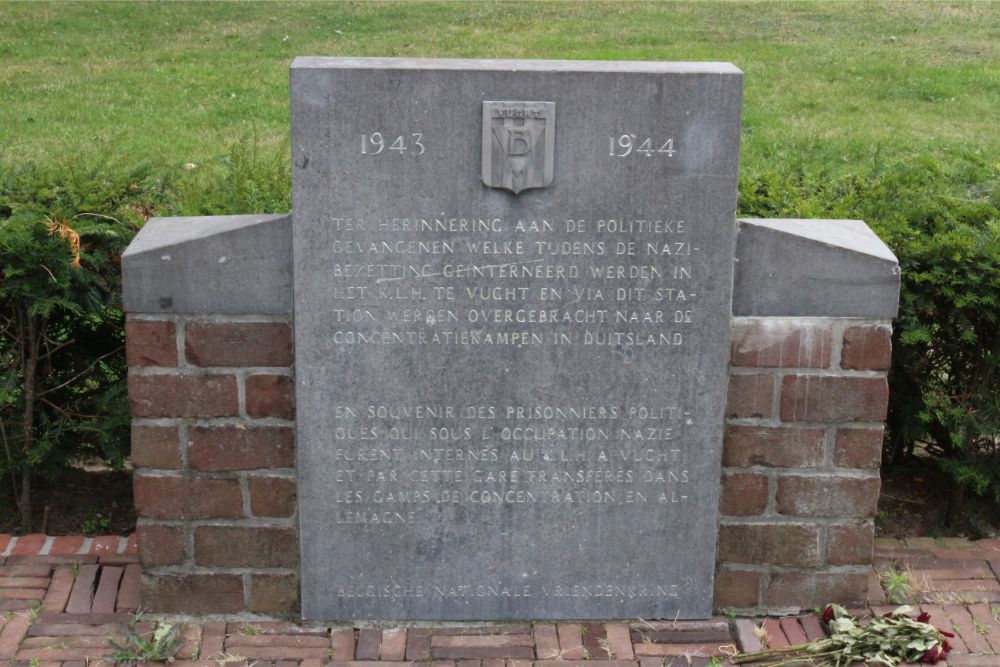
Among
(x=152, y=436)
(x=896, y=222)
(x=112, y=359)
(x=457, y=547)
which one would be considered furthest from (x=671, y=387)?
(x=112, y=359)

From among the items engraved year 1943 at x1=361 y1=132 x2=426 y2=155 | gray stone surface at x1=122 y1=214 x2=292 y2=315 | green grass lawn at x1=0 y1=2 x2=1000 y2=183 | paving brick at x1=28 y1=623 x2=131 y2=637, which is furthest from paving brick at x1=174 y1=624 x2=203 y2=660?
green grass lawn at x1=0 y1=2 x2=1000 y2=183

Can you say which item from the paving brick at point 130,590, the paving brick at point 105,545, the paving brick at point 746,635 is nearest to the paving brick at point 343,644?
the paving brick at point 130,590

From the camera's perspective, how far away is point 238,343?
339cm

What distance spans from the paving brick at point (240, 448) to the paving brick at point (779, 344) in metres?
1.32

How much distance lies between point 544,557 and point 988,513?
5.92 ft

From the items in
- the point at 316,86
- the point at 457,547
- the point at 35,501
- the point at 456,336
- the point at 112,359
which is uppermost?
the point at 316,86

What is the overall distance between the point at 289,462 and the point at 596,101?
4.46ft

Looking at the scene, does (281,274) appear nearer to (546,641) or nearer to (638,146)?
(638,146)

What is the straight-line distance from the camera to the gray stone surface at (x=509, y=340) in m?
3.19

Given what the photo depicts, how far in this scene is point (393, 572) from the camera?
3576 millimetres

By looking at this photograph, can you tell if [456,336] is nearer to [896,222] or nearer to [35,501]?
[896,222]

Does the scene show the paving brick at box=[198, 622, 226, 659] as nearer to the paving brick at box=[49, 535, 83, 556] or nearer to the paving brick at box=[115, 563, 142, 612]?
the paving brick at box=[115, 563, 142, 612]

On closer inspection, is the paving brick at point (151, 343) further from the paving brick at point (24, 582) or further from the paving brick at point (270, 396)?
the paving brick at point (24, 582)

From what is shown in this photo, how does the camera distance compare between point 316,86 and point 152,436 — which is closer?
point 316,86
